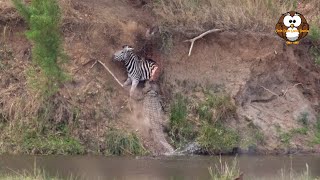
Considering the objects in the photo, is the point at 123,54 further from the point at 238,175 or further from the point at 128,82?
the point at 238,175

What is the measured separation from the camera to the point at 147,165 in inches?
614

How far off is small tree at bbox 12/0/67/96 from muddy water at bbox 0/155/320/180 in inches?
84.0

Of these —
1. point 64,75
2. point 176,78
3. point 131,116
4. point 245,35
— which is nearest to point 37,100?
point 64,75

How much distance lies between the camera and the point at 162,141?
59.1 ft

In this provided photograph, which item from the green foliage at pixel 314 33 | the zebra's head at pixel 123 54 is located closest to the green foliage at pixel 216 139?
the zebra's head at pixel 123 54

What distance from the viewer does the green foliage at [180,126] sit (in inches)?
712

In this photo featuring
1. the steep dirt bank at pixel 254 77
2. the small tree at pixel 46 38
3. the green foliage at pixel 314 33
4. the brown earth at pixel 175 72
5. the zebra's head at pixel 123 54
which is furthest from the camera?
the green foliage at pixel 314 33

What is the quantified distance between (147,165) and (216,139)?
297cm

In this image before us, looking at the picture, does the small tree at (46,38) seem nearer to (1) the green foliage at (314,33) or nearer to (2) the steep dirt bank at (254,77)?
(2) the steep dirt bank at (254,77)

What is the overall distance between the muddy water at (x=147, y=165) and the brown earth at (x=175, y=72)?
140 cm

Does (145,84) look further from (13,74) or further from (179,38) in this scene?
(13,74)

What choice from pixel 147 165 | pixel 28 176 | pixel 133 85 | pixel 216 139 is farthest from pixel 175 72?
pixel 28 176

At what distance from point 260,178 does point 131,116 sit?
5.61 metres

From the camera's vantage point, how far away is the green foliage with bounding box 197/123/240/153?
58.4 feet
